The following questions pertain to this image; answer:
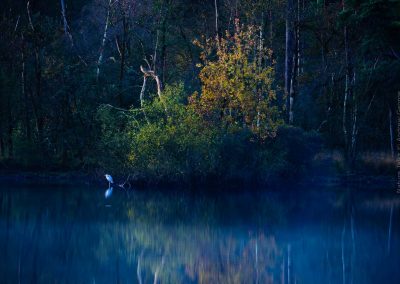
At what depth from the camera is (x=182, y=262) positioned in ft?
54.1

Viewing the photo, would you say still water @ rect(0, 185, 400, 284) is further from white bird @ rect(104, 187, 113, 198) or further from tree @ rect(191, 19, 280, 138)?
tree @ rect(191, 19, 280, 138)

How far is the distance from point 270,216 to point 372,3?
1032 cm

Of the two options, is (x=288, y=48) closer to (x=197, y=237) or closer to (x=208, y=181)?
(x=208, y=181)

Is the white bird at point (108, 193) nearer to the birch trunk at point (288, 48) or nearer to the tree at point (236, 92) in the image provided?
the tree at point (236, 92)

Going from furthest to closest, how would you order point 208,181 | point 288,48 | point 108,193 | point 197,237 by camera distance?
point 288,48 < point 208,181 < point 108,193 < point 197,237

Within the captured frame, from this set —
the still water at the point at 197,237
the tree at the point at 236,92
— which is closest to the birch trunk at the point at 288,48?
the tree at the point at 236,92

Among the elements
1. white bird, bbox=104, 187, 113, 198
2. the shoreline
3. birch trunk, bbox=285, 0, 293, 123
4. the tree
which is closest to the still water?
white bird, bbox=104, 187, 113, 198

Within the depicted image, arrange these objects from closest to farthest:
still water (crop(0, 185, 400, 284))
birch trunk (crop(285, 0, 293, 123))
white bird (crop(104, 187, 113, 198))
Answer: still water (crop(0, 185, 400, 284))
white bird (crop(104, 187, 113, 198))
birch trunk (crop(285, 0, 293, 123))

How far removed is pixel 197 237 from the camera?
19.5 m

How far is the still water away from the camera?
50.3ft

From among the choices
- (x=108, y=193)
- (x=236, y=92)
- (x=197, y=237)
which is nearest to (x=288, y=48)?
(x=236, y=92)

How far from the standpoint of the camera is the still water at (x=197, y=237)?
1533 centimetres

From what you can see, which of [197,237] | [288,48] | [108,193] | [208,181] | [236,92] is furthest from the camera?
[288,48]

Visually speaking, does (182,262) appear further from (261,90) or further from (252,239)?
(261,90)
